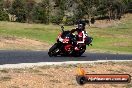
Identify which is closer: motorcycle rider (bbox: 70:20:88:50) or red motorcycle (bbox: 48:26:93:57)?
red motorcycle (bbox: 48:26:93:57)

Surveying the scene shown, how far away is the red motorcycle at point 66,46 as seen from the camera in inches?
826

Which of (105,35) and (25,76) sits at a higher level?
(25,76)

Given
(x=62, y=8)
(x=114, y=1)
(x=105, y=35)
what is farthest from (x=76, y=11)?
(x=105, y=35)

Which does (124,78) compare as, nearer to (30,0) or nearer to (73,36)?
(73,36)

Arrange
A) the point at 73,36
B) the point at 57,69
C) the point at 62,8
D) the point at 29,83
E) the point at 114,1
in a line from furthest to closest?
the point at 114,1 → the point at 62,8 → the point at 73,36 → the point at 57,69 → the point at 29,83

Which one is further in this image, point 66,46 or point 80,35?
point 80,35

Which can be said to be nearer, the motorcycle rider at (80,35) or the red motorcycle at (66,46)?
the red motorcycle at (66,46)

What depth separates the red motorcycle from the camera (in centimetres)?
2098

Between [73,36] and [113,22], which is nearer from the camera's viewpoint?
[73,36]

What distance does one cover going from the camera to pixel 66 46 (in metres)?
21.3

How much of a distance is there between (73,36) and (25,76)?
9123 mm

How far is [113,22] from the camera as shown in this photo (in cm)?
11869

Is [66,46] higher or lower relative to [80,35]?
lower

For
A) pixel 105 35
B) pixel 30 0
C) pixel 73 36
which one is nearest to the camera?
pixel 73 36
